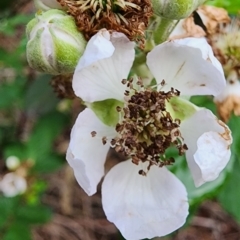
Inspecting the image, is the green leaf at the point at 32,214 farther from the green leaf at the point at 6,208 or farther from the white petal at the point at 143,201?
the white petal at the point at 143,201

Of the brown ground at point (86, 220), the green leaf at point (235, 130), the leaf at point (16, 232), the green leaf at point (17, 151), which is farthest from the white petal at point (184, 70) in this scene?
the brown ground at point (86, 220)

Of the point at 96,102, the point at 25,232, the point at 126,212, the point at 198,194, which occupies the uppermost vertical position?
the point at 96,102

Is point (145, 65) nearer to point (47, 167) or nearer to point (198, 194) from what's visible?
point (198, 194)

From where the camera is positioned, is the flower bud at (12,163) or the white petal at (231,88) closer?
the white petal at (231,88)

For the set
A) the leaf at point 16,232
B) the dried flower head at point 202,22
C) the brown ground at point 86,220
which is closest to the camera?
the dried flower head at point 202,22

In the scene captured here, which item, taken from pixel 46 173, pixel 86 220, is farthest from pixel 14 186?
pixel 86 220

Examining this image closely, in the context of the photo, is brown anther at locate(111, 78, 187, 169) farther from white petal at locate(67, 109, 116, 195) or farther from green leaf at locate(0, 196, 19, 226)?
green leaf at locate(0, 196, 19, 226)

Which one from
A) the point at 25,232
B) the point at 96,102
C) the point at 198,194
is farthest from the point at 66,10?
the point at 25,232
